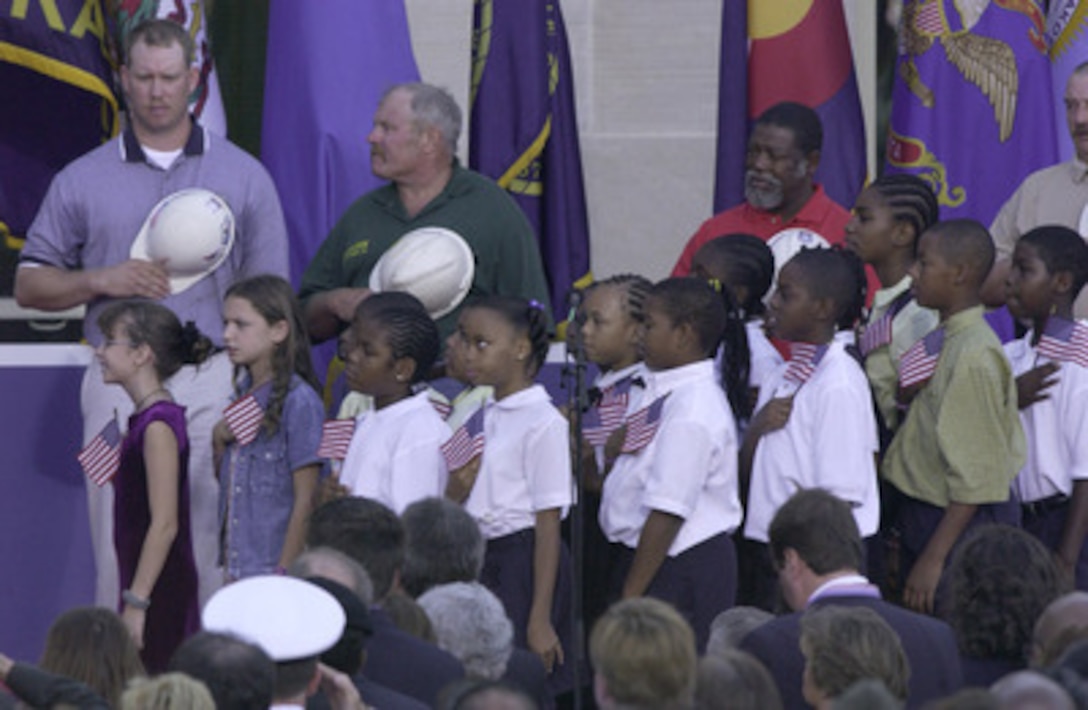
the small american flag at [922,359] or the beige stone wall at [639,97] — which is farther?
the beige stone wall at [639,97]

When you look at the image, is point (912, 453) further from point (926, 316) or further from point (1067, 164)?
point (1067, 164)

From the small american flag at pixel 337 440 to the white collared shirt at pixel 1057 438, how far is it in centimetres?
210

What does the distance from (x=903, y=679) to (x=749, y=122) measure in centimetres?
495

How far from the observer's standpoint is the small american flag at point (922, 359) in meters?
8.70

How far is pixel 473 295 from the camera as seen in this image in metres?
9.36

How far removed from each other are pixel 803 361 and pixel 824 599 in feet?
6.26

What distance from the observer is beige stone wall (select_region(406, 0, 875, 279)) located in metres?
12.1

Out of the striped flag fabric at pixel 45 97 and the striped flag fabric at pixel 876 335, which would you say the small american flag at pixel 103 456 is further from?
the striped flag fabric at pixel 876 335

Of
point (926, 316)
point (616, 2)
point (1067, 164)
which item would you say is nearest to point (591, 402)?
point (926, 316)

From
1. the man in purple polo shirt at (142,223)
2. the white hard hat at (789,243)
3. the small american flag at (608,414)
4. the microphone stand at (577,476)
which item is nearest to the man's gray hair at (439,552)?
the microphone stand at (577,476)

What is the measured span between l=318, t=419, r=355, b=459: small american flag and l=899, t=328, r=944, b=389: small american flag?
175 cm

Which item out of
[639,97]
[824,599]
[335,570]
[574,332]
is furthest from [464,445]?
[639,97]

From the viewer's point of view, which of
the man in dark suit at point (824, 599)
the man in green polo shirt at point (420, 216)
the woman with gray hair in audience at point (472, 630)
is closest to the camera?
the man in dark suit at point (824, 599)

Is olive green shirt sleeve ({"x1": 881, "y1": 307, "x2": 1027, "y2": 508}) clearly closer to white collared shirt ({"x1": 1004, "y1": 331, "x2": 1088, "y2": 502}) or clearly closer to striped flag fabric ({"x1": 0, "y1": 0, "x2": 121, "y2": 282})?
white collared shirt ({"x1": 1004, "y1": 331, "x2": 1088, "y2": 502})
